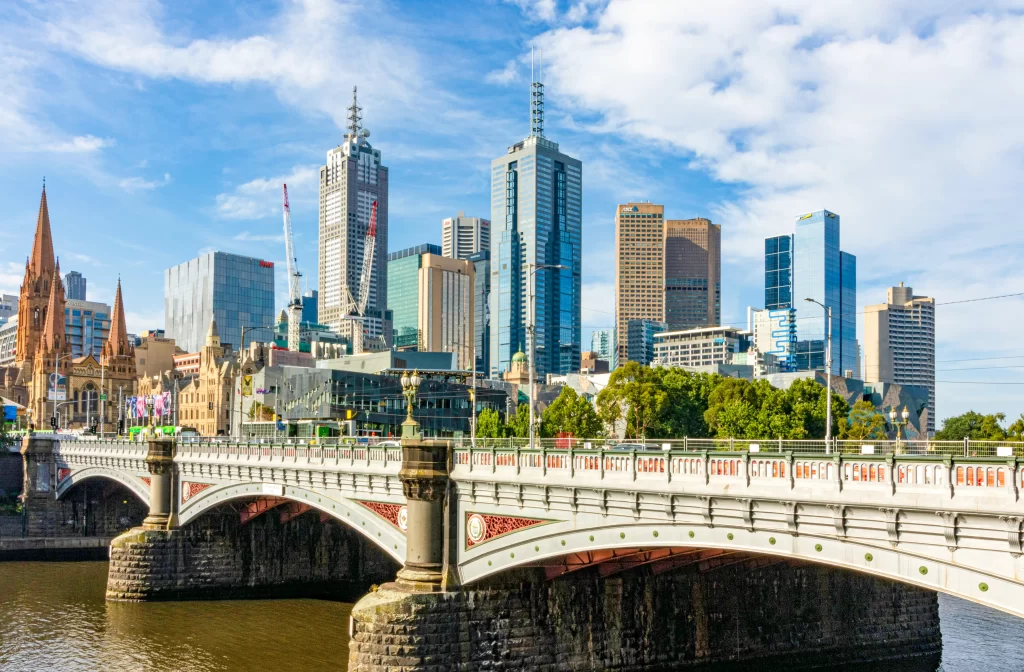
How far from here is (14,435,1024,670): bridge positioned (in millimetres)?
22281

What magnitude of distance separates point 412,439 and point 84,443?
53118 mm

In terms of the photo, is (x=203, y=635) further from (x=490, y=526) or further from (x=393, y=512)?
(x=490, y=526)

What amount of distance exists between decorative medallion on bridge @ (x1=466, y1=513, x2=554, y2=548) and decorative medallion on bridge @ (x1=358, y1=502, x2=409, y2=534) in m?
3.18

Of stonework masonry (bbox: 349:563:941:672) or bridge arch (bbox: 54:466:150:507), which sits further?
bridge arch (bbox: 54:466:150:507)

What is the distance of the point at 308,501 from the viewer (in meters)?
48.7

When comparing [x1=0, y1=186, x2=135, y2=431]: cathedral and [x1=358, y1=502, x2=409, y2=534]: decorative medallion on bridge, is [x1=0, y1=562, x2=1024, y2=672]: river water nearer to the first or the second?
[x1=358, y1=502, x2=409, y2=534]: decorative medallion on bridge

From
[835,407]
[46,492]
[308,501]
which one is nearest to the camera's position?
[308,501]

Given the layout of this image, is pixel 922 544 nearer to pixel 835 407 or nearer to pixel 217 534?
pixel 217 534

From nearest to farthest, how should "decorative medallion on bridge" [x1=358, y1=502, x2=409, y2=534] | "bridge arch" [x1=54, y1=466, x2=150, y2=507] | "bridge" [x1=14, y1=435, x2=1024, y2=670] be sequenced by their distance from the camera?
"bridge" [x1=14, y1=435, x2=1024, y2=670], "decorative medallion on bridge" [x1=358, y1=502, x2=409, y2=534], "bridge arch" [x1=54, y1=466, x2=150, y2=507]

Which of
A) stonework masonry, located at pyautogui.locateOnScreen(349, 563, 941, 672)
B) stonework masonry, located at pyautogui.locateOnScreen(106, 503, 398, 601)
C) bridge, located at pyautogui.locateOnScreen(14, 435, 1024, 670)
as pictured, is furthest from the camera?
stonework masonry, located at pyautogui.locateOnScreen(106, 503, 398, 601)

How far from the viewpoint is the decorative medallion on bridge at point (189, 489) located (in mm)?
60500

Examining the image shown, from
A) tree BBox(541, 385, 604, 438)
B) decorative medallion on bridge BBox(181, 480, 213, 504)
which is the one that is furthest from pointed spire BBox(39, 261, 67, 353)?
decorative medallion on bridge BBox(181, 480, 213, 504)

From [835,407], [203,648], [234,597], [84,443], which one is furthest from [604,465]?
[84,443]

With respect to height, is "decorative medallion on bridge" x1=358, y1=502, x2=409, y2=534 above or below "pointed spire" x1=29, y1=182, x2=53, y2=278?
below
